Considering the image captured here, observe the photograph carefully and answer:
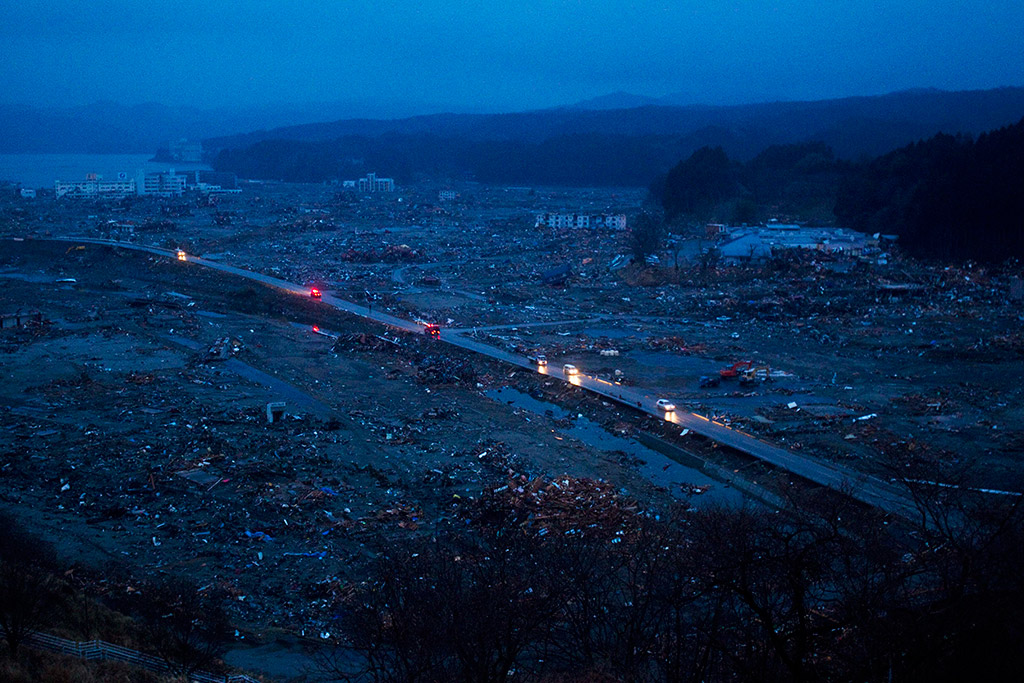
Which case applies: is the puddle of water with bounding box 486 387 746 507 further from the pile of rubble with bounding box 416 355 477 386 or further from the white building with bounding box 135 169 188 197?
the white building with bounding box 135 169 188 197

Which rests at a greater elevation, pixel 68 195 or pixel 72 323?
pixel 68 195

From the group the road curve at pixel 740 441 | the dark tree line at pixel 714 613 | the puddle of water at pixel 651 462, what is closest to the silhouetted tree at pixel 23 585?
the dark tree line at pixel 714 613

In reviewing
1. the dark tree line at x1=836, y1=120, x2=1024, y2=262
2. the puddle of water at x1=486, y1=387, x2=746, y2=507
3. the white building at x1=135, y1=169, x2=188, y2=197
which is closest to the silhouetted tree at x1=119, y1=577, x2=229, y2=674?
the puddle of water at x1=486, y1=387, x2=746, y2=507

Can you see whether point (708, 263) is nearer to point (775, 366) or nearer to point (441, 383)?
point (775, 366)

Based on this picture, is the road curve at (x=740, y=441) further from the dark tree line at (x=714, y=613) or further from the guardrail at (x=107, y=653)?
the guardrail at (x=107, y=653)

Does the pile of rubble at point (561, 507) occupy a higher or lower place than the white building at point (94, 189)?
lower

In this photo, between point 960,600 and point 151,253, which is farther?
point 151,253

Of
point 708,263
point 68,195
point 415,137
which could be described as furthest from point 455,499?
point 415,137
